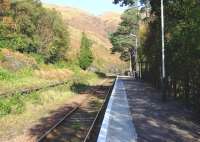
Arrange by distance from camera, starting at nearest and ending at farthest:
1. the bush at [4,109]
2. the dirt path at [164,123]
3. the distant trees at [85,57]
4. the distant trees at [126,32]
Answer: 1. the dirt path at [164,123]
2. the bush at [4,109]
3. the distant trees at [126,32]
4. the distant trees at [85,57]

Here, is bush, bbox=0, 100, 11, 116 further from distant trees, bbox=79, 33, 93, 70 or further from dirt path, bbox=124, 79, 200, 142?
distant trees, bbox=79, 33, 93, 70

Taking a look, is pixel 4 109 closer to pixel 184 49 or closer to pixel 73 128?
pixel 73 128

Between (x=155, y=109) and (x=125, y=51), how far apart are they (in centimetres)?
9043

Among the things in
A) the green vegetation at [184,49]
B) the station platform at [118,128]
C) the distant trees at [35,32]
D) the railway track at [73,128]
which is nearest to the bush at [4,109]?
the railway track at [73,128]

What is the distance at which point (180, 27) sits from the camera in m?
25.5

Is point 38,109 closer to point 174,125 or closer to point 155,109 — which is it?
point 155,109

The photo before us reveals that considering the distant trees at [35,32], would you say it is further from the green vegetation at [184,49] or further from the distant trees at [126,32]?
the green vegetation at [184,49]

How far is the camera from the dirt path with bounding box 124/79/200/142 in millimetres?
15172

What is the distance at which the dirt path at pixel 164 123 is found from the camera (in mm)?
15172

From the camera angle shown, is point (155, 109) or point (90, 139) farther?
point (155, 109)

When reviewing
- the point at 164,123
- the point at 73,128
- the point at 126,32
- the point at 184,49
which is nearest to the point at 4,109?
the point at 73,128

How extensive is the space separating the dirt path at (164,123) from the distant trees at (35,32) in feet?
132

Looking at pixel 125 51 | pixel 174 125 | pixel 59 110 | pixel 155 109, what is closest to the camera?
pixel 174 125

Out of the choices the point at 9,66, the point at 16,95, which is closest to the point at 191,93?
the point at 16,95
